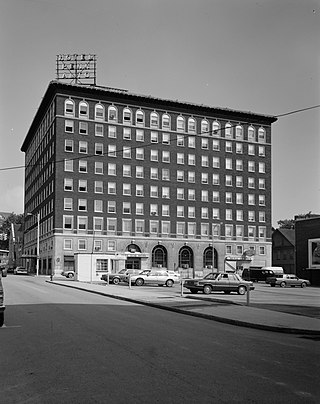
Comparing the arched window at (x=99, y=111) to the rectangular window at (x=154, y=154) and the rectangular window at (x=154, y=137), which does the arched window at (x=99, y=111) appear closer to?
the rectangular window at (x=154, y=137)

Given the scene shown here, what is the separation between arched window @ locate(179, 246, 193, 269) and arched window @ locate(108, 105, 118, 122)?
23.2m

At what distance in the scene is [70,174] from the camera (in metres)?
83.8

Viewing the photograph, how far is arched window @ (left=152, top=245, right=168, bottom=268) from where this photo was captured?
8844 centimetres

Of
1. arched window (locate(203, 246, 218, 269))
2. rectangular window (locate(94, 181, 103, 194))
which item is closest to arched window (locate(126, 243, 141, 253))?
rectangular window (locate(94, 181, 103, 194))

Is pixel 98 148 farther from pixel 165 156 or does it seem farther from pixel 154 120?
pixel 165 156

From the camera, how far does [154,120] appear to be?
89.8 meters

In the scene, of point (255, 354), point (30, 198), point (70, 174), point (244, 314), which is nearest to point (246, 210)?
point (70, 174)

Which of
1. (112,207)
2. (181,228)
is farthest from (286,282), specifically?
(112,207)

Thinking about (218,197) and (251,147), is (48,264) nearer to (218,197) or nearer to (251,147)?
(218,197)

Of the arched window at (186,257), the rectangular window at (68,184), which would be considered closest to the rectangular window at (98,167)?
the rectangular window at (68,184)

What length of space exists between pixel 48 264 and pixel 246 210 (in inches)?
1345

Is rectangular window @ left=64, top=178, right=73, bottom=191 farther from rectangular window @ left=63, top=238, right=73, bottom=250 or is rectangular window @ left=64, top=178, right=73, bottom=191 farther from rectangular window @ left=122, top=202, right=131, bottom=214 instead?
rectangular window @ left=122, top=202, right=131, bottom=214

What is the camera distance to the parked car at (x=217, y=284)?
1362 inches

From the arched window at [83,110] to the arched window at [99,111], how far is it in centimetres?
134
